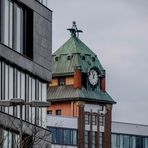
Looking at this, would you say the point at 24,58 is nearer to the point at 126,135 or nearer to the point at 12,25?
the point at 12,25

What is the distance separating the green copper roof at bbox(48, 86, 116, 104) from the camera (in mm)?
145125

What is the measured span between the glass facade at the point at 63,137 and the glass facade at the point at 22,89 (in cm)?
5984

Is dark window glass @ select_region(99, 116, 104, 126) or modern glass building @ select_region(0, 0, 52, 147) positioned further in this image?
dark window glass @ select_region(99, 116, 104, 126)

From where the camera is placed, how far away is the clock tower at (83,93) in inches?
5704

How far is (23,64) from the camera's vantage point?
69.8 meters

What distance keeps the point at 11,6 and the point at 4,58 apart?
3.31 m

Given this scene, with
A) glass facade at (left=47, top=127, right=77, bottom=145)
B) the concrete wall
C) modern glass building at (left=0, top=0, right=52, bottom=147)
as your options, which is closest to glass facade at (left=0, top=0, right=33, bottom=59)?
modern glass building at (left=0, top=0, right=52, bottom=147)

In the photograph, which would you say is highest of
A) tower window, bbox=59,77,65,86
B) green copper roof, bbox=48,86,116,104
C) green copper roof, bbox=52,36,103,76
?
green copper roof, bbox=52,36,103,76

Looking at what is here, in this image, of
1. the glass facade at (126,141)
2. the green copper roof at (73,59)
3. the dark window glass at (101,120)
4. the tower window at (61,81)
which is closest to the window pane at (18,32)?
the green copper roof at (73,59)

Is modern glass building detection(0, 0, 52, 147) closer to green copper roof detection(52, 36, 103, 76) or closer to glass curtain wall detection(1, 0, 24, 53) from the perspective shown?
glass curtain wall detection(1, 0, 24, 53)

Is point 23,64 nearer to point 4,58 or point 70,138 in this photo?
point 4,58

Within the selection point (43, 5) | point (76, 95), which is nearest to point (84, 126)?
point (76, 95)

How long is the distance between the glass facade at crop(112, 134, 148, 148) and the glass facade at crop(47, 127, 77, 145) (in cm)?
989

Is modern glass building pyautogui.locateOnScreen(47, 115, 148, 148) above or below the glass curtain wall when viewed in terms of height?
below
